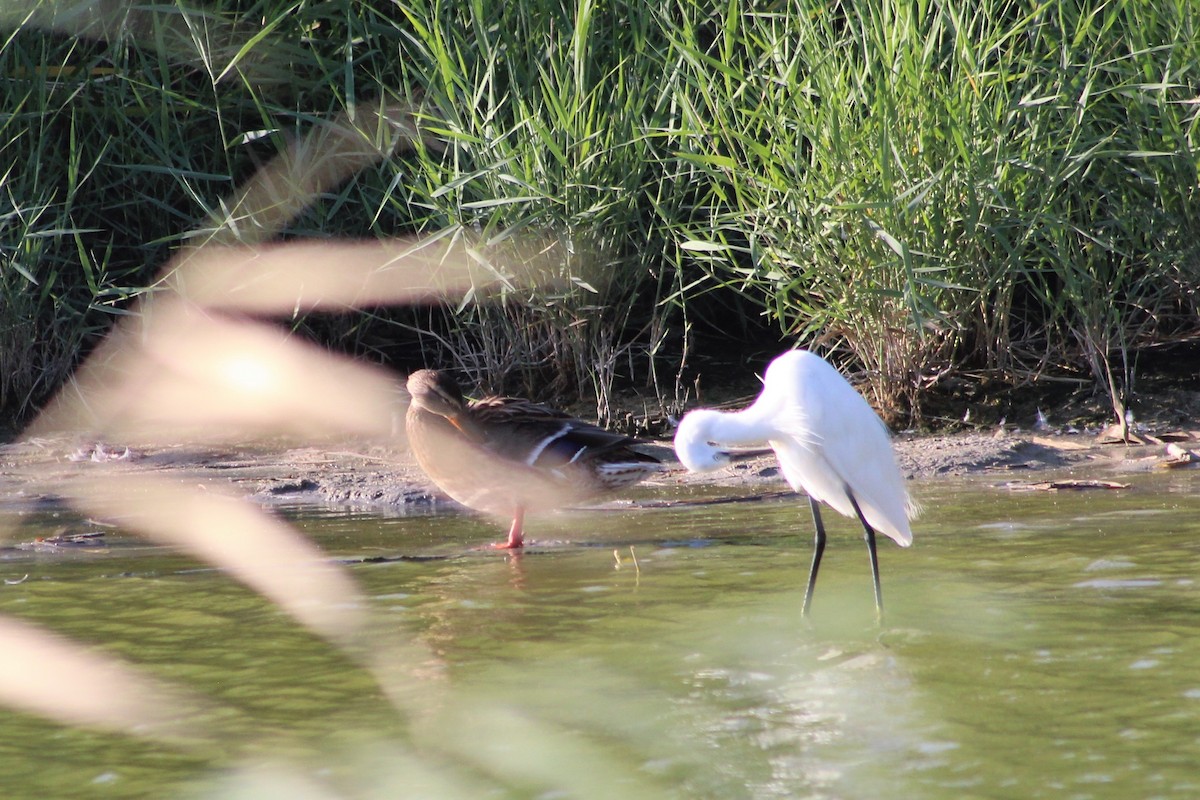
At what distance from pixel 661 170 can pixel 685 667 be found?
159 inches

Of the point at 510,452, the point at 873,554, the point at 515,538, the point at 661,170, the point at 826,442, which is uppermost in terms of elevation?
the point at 661,170

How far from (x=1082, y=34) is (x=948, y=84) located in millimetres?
588

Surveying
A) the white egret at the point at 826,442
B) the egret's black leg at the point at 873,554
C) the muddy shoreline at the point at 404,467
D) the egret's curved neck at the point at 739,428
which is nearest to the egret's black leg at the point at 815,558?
the white egret at the point at 826,442

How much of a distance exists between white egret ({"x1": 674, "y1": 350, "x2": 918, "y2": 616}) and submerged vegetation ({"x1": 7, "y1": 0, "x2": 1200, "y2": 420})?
1609 millimetres

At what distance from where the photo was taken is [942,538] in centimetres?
502

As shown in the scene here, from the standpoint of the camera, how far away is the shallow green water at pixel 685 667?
2822mm

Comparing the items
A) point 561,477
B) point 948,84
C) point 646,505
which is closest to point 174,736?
point 561,477

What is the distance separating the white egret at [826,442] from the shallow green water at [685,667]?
0.23 m

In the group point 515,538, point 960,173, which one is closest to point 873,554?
point 515,538

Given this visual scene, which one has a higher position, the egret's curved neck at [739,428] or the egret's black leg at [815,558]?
the egret's curved neck at [739,428]

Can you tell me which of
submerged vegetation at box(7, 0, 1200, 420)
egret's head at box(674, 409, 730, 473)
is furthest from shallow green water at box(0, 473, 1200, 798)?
submerged vegetation at box(7, 0, 1200, 420)

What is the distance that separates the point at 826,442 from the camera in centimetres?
436

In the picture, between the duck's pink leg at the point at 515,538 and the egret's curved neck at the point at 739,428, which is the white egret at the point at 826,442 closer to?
the egret's curved neck at the point at 739,428

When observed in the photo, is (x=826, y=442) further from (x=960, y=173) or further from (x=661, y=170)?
(x=661, y=170)
